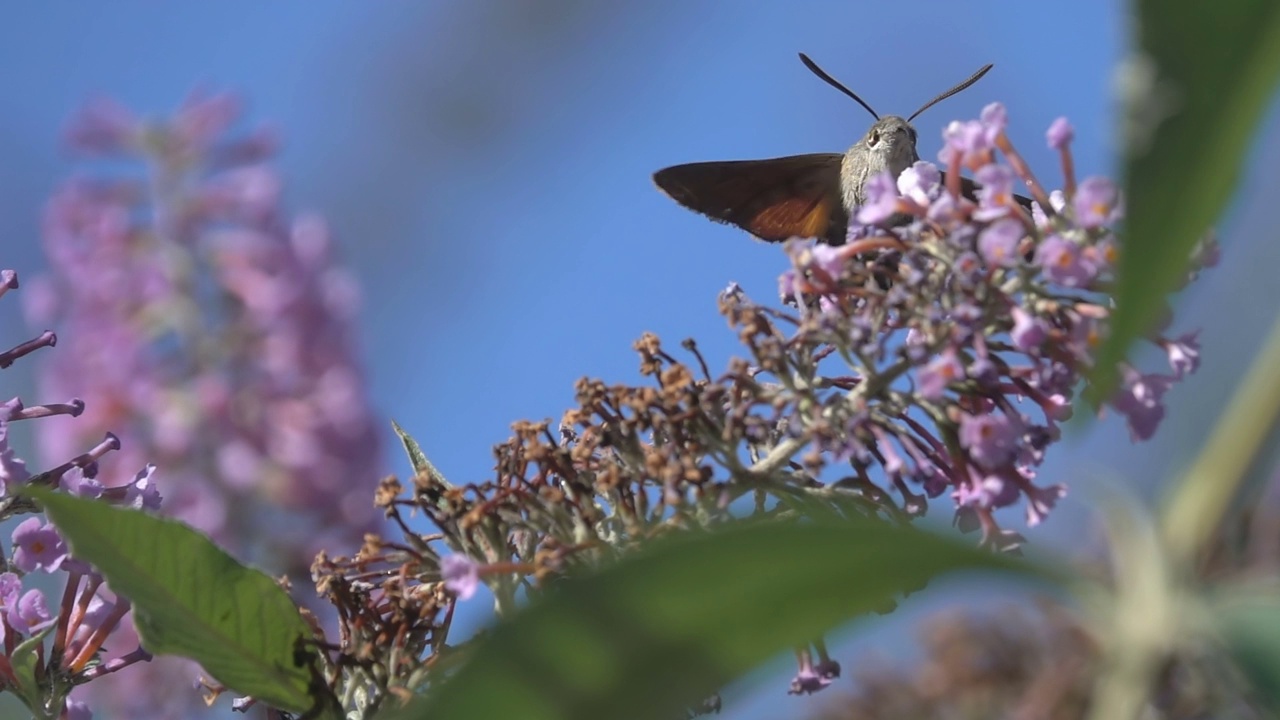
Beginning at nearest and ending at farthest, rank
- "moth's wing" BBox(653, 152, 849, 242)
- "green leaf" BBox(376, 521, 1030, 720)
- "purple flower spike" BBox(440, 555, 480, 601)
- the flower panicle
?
1. "green leaf" BBox(376, 521, 1030, 720)
2. "purple flower spike" BBox(440, 555, 480, 601)
3. the flower panicle
4. "moth's wing" BBox(653, 152, 849, 242)

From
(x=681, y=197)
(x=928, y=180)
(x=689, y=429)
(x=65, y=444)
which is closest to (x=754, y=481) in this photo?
(x=689, y=429)

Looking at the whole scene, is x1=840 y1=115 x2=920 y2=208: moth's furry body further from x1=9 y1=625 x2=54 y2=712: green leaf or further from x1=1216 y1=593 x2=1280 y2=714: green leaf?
x1=1216 y1=593 x2=1280 y2=714: green leaf

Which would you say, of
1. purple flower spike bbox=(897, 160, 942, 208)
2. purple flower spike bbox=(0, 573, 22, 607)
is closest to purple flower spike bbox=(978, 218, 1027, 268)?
purple flower spike bbox=(897, 160, 942, 208)

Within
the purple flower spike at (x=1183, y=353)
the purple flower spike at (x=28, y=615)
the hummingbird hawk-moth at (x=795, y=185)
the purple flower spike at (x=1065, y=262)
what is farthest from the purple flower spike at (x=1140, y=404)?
the purple flower spike at (x=28, y=615)

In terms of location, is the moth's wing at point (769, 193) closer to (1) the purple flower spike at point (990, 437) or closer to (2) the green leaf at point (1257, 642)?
(1) the purple flower spike at point (990, 437)

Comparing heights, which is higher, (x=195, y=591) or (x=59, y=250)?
(x=59, y=250)

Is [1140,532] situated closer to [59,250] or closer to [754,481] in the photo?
[754,481]
